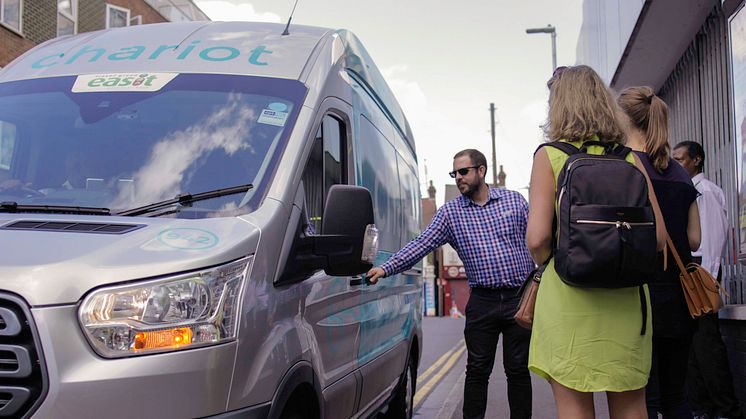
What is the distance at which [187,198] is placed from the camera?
10.6 ft

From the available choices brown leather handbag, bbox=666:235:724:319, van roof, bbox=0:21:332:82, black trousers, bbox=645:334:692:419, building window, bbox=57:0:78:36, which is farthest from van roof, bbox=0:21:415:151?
building window, bbox=57:0:78:36

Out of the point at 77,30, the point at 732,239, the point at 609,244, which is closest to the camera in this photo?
the point at 609,244

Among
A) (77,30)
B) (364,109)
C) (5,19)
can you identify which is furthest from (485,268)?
(77,30)

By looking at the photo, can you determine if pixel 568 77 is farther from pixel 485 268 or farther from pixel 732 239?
pixel 732 239

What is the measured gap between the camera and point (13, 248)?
2.63 m

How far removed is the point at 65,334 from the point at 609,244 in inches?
71.4

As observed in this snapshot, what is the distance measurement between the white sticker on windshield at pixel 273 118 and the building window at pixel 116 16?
20.7m

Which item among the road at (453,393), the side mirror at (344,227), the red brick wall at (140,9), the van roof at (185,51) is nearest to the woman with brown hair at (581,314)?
the side mirror at (344,227)

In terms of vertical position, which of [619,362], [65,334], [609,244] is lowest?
[619,362]

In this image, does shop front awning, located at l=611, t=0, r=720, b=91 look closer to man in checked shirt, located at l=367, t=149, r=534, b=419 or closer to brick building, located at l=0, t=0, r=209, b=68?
man in checked shirt, located at l=367, t=149, r=534, b=419

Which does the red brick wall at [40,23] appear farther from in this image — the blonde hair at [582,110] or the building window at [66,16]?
the blonde hair at [582,110]

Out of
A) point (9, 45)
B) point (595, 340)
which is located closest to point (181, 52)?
point (595, 340)

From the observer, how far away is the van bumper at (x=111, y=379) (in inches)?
97.3

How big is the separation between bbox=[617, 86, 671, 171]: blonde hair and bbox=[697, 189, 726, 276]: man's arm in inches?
70.9
